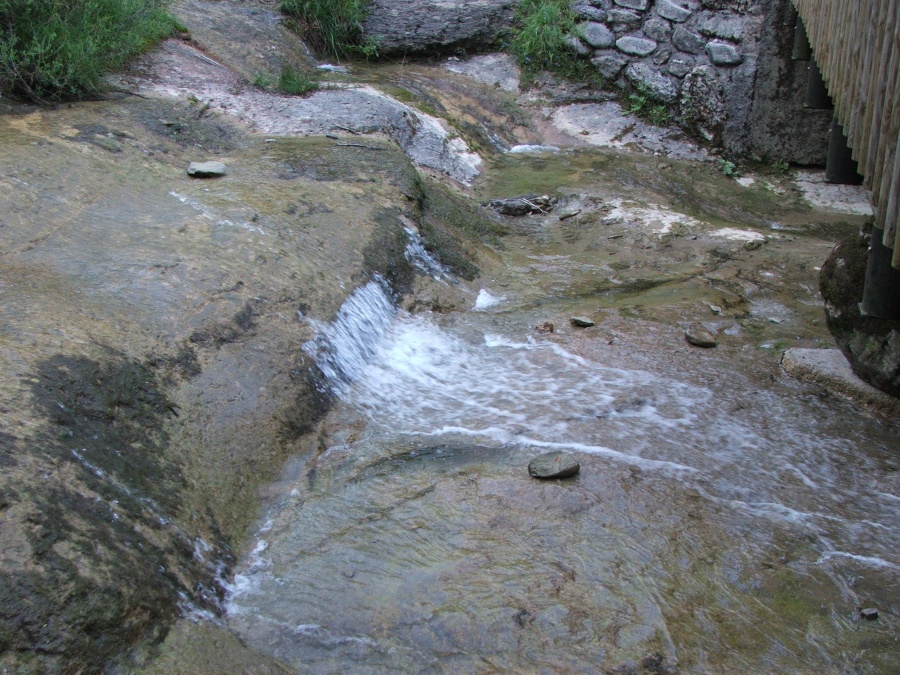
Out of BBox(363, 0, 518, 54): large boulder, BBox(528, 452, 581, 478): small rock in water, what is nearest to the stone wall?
BBox(363, 0, 518, 54): large boulder

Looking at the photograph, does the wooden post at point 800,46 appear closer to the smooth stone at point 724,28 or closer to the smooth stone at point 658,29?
the smooth stone at point 724,28

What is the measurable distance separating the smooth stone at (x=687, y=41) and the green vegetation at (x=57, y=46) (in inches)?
236

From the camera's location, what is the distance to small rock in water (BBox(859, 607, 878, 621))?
282 cm

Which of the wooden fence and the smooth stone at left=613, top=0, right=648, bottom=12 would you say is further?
the smooth stone at left=613, top=0, right=648, bottom=12

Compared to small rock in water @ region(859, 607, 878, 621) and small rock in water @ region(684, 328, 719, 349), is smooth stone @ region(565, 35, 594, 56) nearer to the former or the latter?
small rock in water @ region(684, 328, 719, 349)

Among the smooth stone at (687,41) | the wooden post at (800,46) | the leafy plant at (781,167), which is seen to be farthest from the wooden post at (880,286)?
the smooth stone at (687,41)

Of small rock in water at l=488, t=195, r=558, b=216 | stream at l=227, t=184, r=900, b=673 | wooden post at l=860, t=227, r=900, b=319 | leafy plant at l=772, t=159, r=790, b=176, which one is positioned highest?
wooden post at l=860, t=227, r=900, b=319

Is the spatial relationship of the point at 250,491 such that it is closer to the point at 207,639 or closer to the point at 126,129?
the point at 207,639

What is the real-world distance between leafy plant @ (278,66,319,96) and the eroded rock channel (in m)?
0.76

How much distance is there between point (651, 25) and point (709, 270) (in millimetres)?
4284

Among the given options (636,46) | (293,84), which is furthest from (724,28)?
(293,84)

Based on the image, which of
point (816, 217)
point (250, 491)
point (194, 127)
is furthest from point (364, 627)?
point (816, 217)

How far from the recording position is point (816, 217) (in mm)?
7645

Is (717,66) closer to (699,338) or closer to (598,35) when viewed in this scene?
(598,35)
